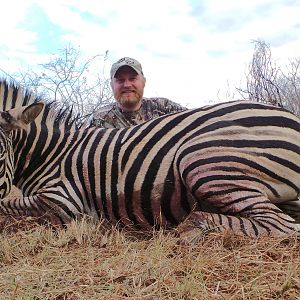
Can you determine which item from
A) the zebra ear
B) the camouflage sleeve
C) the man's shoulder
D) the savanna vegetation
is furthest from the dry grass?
the man's shoulder

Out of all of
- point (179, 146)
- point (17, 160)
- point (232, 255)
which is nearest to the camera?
point (232, 255)

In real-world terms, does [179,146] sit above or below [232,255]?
above

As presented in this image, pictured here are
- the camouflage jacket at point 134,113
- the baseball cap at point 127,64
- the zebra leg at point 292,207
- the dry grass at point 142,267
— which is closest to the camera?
the dry grass at point 142,267

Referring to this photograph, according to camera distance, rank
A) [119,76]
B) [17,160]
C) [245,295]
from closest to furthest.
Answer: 1. [245,295]
2. [17,160]
3. [119,76]

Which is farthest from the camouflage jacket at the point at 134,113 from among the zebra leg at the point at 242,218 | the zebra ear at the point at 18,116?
the zebra leg at the point at 242,218

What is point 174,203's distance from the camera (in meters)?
2.76

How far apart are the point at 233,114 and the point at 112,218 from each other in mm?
991

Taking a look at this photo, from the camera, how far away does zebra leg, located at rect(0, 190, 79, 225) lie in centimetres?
292

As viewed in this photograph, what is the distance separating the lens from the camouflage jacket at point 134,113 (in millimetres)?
4930

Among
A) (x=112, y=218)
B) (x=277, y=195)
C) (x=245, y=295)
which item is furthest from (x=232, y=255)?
(x=112, y=218)

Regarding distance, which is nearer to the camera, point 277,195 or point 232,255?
point 232,255

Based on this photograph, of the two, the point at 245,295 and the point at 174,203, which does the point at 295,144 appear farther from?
the point at 245,295

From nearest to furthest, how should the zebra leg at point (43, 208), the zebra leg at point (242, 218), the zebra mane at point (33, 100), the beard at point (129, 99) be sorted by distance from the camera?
the zebra leg at point (242, 218), the zebra leg at point (43, 208), the zebra mane at point (33, 100), the beard at point (129, 99)

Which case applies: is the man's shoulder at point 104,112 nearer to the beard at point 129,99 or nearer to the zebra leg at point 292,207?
the beard at point 129,99
